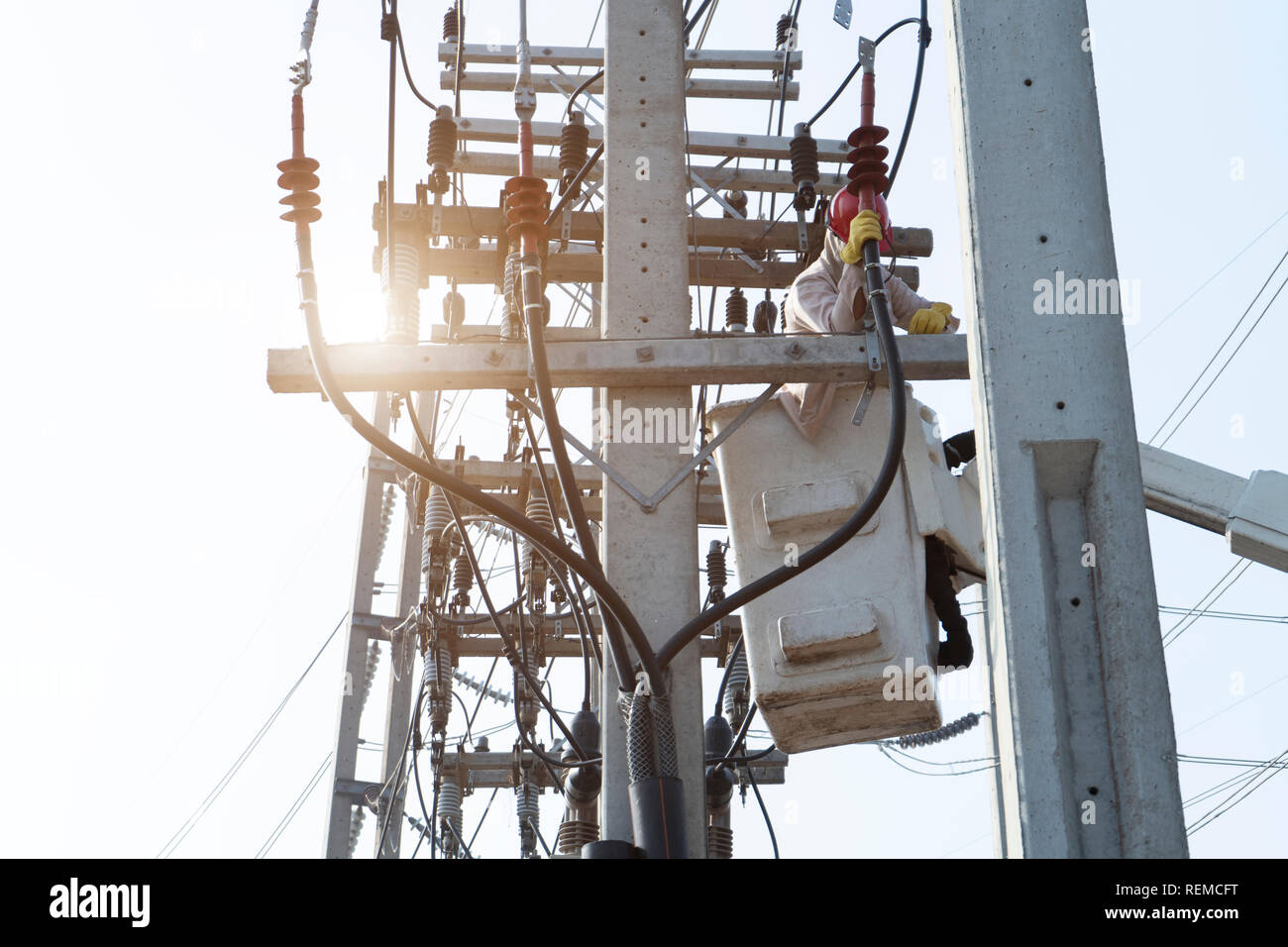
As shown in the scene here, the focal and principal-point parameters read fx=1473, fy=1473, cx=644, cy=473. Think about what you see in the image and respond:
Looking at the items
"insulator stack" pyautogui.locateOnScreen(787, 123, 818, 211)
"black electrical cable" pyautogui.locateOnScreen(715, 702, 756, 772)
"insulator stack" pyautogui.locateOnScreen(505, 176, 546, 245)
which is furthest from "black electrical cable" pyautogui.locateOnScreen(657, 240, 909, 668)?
"insulator stack" pyautogui.locateOnScreen(787, 123, 818, 211)

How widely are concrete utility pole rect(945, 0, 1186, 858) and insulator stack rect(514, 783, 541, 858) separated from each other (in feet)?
28.0

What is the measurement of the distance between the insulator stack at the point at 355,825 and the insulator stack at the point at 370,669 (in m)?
0.91

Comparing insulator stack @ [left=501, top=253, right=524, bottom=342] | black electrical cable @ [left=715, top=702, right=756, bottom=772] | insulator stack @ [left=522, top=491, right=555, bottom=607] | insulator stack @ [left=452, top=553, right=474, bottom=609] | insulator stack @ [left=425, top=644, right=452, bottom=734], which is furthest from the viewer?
insulator stack @ [left=452, top=553, right=474, bottom=609]

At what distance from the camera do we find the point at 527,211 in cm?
416

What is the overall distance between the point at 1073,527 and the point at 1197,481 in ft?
2.50

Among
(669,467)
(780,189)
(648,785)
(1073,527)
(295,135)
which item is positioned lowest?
(648,785)

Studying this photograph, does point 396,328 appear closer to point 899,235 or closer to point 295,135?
point 295,135

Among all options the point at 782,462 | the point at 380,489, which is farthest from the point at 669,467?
the point at 380,489

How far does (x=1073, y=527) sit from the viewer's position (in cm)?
320

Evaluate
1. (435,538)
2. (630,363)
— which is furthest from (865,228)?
(435,538)

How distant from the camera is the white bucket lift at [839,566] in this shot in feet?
14.8

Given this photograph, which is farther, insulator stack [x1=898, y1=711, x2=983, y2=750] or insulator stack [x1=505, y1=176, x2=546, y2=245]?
insulator stack [x1=898, y1=711, x2=983, y2=750]

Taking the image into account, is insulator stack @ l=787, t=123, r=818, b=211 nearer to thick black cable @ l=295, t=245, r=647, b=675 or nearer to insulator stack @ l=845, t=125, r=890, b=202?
insulator stack @ l=845, t=125, r=890, b=202

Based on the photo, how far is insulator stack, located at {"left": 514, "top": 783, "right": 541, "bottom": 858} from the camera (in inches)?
445
